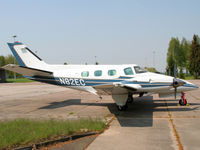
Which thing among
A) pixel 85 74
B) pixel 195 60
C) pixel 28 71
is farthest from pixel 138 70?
pixel 195 60

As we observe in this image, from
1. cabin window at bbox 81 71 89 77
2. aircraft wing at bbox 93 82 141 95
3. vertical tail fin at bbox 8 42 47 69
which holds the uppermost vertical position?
vertical tail fin at bbox 8 42 47 69

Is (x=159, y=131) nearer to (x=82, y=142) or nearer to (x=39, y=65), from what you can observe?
(x=82, y=142)

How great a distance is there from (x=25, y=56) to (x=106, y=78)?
6678 mm

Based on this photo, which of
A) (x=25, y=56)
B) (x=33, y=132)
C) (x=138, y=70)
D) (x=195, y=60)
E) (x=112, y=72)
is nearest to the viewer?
(x=33, y=132)

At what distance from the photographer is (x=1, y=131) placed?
6.18 metres

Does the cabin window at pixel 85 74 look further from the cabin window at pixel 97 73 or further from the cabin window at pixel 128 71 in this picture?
the cabin window at pixel 128 71

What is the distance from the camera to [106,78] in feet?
37.2

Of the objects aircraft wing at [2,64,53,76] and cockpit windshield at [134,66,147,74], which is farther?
aircraft wing at [2,64,53,76]

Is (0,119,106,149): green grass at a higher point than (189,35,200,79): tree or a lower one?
lower

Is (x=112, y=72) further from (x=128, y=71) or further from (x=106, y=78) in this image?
(x=128, y=71)

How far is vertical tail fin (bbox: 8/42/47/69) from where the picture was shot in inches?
543

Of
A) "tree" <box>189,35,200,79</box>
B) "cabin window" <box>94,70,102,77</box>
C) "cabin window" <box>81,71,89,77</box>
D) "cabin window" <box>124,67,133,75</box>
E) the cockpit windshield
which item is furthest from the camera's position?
"tree" <box>189,35,200,79</box>

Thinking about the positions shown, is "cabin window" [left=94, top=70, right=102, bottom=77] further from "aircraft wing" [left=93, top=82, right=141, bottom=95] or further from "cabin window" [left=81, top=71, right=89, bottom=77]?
"aircraft wing" [left=93, top=82, right=141, bottom=95]

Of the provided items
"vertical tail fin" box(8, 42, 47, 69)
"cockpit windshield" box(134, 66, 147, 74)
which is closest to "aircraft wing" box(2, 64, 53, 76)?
"vertical tail fin" box(8, 42, 47, 69)
